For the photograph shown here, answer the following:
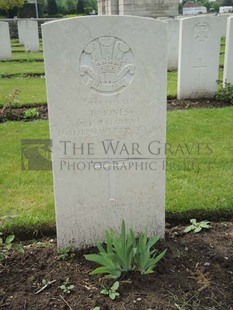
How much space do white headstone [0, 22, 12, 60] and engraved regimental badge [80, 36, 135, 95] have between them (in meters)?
13.1

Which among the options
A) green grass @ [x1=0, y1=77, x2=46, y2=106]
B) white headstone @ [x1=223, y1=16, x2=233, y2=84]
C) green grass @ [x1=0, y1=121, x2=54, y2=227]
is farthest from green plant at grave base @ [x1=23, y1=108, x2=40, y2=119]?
white headstone @ [x1=223, y1=16, x2=233, y2=84]

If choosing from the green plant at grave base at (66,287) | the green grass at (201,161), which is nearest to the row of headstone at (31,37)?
the green grass at (201,161)

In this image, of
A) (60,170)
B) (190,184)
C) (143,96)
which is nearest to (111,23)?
(143,96)

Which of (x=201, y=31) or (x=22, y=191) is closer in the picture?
(x=22, y=191)

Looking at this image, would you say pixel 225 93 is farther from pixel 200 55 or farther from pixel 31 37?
pixel 31 37

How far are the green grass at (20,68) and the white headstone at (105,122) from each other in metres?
9.27

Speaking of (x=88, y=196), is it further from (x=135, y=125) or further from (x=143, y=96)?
(x=143, y=96)

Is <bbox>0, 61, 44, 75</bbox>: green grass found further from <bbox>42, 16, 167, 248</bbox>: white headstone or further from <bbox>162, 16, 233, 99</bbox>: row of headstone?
<bbox>42, 16, 167, 248</bbox>: white headstone

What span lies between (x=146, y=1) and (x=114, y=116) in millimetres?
19131

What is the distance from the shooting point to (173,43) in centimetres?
1133

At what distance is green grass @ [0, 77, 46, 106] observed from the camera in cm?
751

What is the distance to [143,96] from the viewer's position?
250 centimetres

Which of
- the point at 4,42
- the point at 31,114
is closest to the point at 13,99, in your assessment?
the point at 31,114

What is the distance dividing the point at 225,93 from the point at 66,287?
578cm
